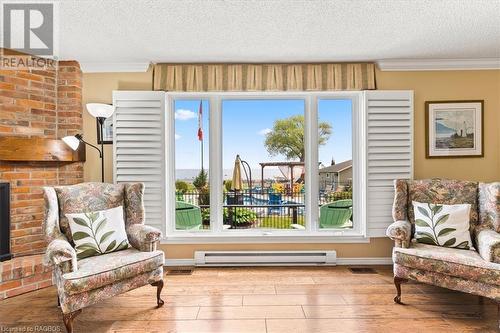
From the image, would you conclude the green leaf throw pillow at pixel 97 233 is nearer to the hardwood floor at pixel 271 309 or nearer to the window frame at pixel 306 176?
the hardwood floor at pixel 271 309

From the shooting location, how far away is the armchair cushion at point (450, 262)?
7.61 feet

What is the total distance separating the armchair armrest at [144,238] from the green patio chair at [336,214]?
1.95m

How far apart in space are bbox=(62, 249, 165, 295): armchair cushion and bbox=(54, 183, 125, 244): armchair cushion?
45 cm

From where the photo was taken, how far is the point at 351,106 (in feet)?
12.1

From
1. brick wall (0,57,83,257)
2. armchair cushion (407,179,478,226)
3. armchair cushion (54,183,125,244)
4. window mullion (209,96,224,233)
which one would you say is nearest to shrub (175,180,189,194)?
window mullion (209,96,224,233)

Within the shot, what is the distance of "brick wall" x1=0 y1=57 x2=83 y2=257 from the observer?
10.1 ft

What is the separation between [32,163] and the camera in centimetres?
318

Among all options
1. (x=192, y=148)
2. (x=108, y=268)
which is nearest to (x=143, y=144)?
(x=192, y=148)

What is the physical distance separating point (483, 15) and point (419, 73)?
1107mm

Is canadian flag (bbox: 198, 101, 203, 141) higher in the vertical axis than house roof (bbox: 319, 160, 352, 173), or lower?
higher

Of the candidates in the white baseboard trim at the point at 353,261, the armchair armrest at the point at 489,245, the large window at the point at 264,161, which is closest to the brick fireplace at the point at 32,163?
the white baseboard trim at the point at 353,261

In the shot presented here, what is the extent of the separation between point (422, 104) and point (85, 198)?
3.67 m

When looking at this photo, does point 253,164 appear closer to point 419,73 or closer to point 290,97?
point 290,97

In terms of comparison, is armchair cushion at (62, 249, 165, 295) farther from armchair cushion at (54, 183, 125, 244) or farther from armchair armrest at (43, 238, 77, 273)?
armchair cushion at (54, 183, 125, 244)
